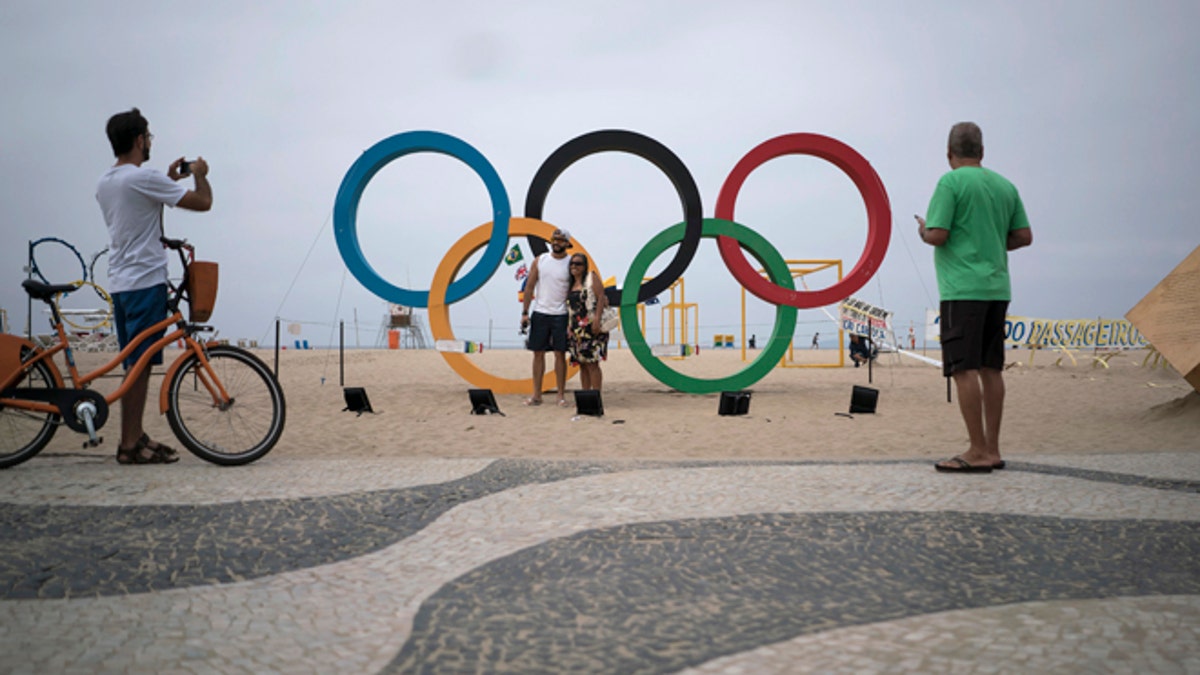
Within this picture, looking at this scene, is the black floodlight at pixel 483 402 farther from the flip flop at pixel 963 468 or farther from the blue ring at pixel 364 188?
the flip flop at pixel 963 468

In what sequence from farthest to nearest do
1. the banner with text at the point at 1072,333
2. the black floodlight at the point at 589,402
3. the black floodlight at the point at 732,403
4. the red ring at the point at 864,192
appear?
the banner with text at the point at 1072,333, the red ring at the point at 864,192, the black floodlight at the point at 732,403, the black floodlight at the point at 589,402

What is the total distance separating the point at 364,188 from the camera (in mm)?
9906

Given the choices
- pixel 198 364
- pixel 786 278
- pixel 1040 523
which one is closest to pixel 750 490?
pixel 1040 523

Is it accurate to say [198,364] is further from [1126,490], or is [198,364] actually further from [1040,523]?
[1126,490]

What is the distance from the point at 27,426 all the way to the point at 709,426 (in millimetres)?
5348

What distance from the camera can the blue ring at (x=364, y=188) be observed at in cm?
959

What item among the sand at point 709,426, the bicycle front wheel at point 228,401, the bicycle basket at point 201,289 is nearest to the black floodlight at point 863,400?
the sand at point 709,426

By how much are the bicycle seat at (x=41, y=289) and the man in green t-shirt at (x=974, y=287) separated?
499 cm

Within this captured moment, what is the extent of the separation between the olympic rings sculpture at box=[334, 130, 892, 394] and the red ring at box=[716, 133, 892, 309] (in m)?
0.01

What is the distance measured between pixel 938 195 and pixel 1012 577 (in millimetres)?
2418

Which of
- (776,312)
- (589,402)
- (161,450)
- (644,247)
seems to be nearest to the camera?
(161,450)

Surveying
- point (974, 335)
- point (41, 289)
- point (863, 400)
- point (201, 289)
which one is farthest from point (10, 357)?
point (863, 400)

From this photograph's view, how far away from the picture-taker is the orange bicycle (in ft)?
13.6

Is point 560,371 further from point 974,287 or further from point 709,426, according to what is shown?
point 974,287
